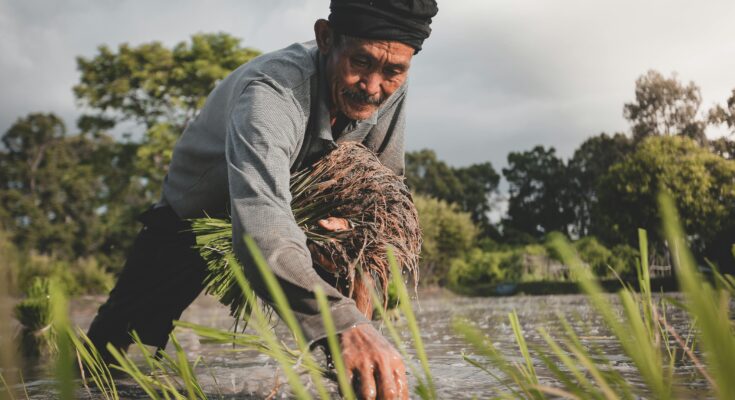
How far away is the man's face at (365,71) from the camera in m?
2.17

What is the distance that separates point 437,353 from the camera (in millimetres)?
3598

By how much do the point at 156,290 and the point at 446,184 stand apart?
5191cm

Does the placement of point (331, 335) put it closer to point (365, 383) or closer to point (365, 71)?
point (365, 383)

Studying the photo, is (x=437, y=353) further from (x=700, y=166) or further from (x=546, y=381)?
(x=700, y=166)

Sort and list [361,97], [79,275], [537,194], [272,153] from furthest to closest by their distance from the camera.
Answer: [537,194]
[79,275]
[361,97]
[272,153]

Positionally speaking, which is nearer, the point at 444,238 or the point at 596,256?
the point at 596,256

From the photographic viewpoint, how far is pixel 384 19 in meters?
2.14

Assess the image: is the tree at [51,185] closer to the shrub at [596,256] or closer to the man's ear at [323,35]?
the shrub at [596,256]

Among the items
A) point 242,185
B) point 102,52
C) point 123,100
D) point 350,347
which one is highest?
point 102,52

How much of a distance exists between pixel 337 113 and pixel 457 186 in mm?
52052

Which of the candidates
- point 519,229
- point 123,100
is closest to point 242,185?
point 123,100

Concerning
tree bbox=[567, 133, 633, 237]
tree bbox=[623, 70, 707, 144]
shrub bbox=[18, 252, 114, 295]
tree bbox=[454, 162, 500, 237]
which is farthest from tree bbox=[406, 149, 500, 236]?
shrub bbox=[18, 252, 114, 295]

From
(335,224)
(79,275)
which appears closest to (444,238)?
(79,275)

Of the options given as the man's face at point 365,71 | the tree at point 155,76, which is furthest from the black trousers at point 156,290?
the tree at point 155,76
